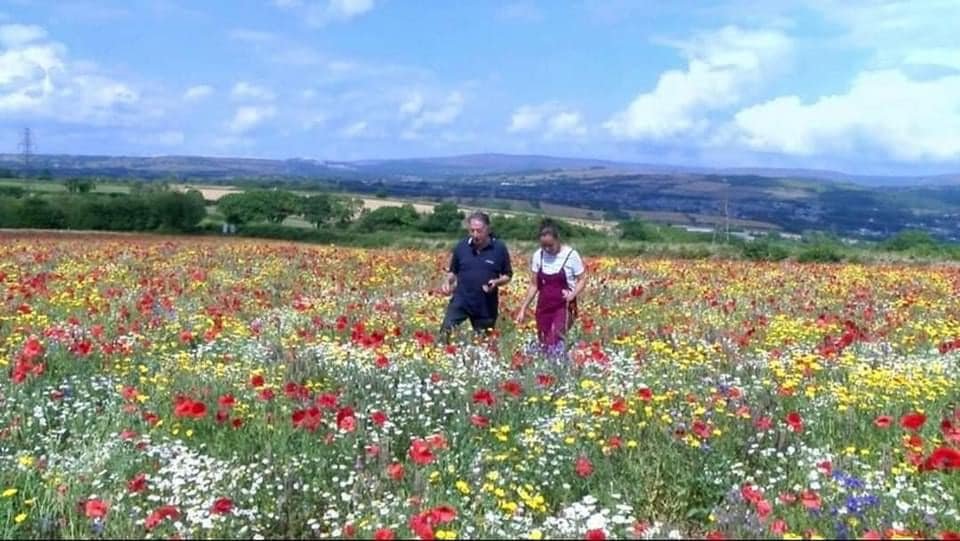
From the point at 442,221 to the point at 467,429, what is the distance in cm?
4711

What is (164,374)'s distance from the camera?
781cm

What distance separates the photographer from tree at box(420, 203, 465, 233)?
171ft

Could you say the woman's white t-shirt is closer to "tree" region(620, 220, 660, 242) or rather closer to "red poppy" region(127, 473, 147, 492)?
"red poppy" region(127, 473, 147, 492)

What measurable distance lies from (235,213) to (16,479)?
5314 centimetres

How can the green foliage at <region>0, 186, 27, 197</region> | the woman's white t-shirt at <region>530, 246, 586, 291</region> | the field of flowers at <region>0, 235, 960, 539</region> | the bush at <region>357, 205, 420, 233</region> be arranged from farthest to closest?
the green foliage at <region>0, 186, 27, 197</region>
the bush at <region>357, 205, 420, 233</region>
the woman's white t-shirt at <region>530, 246, 586, 291</region>
the field of flowers at <region>0, 235, 960, 539</region>

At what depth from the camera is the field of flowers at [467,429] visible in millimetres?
4480

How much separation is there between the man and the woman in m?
0.61

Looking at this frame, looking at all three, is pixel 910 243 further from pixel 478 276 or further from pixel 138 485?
pixel 138 485

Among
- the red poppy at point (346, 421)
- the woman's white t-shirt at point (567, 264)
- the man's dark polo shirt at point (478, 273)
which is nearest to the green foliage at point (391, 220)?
the man's dark polo shirt at point (478, 273)

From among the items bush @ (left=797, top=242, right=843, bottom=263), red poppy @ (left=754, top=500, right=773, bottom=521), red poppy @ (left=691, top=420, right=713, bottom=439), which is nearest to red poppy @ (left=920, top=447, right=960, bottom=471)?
red poppy @ (left=754, top=500, right=773, bottom=521)

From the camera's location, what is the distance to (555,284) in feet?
33.4

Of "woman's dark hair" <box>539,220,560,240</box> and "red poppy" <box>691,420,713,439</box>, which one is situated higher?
"woman's dark hair" <box>539,220,560,240</box>

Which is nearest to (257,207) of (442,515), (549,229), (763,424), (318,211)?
(318,211)

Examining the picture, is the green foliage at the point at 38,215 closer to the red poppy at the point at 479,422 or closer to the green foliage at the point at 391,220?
the green foliage at the point at 391,220
